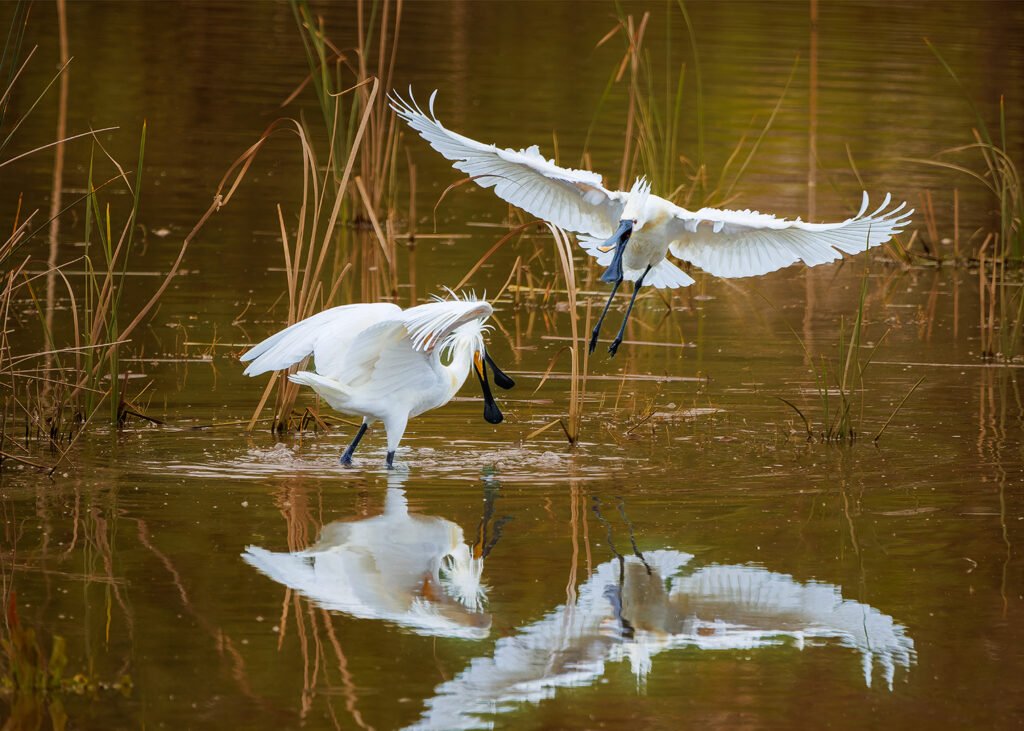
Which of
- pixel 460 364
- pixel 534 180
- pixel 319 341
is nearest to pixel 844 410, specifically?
pixel 460 364

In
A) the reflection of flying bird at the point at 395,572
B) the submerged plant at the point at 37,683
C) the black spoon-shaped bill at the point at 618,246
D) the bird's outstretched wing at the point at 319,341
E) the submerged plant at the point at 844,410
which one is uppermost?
the black spoon-shaped bill at the point at 618,246

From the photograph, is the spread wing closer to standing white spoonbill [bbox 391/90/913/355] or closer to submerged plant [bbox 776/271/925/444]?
standing white spoonbill [bbox 391/90/913/355]

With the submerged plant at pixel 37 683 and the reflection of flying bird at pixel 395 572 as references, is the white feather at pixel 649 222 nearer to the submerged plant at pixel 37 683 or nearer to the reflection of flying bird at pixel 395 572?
the reflection of flying bird at pixel 395 572

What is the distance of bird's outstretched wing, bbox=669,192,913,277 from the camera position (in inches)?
401

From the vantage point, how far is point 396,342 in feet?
30.9

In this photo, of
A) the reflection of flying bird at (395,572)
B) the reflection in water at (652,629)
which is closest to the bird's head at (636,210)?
the reflection of flying bird at (395,572)

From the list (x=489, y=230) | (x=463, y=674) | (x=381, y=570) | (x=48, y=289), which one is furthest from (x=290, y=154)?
(x=463, y=674)

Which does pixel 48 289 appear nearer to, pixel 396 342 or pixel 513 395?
pixel 513 395

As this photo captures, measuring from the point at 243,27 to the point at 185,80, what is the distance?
816 centimetres

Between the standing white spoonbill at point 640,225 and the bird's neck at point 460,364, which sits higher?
the standing white spoonbill at point 640,225

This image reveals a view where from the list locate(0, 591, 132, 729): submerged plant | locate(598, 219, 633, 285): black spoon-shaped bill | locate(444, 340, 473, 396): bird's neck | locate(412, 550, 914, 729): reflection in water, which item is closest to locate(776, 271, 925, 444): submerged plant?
locate(598, 219, 633, 285): black spoon-shaped bill

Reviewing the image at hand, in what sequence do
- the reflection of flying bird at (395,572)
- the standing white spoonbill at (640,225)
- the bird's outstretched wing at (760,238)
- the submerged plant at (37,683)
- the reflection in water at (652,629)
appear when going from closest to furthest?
the submerged plant at (37,683) < the reflection in water at (652,629) < the reflection of flying bird at (395,572) < the bird's outstretched wing at (760,238) < the standing white spoonbill at (640,225)

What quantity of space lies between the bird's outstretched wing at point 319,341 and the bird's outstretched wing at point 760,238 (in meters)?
2.04

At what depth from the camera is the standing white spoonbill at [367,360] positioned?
30.5ft
